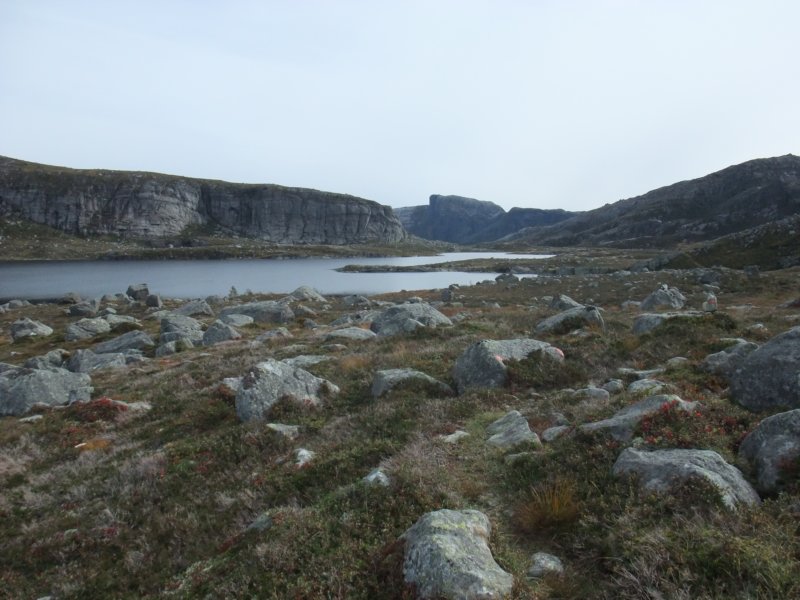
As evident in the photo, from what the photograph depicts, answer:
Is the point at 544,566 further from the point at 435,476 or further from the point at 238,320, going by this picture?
the point at 238,320

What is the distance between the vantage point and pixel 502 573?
199 inches

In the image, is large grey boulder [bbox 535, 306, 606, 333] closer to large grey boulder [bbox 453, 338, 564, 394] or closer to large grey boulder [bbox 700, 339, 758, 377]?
large grey boulder [bbox 453, 338, 564, 394]

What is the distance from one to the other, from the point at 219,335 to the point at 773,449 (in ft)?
99.0

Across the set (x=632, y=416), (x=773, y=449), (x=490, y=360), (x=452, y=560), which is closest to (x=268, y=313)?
(x=490, y=360)

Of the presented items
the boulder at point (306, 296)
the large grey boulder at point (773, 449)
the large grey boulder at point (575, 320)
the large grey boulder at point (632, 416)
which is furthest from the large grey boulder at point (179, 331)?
the large grey boulder at point (773, 449)

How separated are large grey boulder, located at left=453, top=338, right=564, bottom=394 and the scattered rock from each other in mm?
7322

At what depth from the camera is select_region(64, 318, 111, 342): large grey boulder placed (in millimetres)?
37062

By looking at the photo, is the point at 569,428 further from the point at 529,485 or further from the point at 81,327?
the point at 81,327

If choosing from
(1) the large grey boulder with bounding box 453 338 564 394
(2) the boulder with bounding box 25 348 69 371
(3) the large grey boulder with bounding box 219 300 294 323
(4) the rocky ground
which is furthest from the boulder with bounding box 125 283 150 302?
(1) the large grey boulder with bounding box 453 338 564 394

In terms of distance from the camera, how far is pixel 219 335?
30.6 m

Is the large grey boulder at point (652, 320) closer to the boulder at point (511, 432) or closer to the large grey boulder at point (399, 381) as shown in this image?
the large grey boulder at point (399, 381)

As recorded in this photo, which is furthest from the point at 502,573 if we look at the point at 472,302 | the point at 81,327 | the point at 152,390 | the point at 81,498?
the point at 81,327

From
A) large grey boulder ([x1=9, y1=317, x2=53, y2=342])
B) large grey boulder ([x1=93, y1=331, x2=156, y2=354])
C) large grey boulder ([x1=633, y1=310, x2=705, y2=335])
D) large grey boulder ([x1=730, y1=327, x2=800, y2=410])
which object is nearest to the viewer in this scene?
large grey boulder ([x1=730, y1=327, x2=800, y2=410])

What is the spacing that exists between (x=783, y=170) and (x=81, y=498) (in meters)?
264
